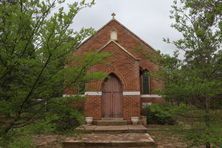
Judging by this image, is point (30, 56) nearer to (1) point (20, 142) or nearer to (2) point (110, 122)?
(1) point (20, 142)

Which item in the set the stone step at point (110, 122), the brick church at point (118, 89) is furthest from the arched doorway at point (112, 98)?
the stone step at point (110, 122)

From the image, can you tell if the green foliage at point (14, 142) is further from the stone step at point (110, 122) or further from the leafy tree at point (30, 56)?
the stone step at point (110, 122)

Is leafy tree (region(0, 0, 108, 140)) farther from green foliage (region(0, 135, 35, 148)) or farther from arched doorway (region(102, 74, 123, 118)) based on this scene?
arched doorway (region(102, 74, 123, 118))

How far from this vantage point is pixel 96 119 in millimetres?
19484

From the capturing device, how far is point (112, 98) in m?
20.3

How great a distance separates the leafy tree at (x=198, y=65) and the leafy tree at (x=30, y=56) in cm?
448

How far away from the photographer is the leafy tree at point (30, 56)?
162 inches

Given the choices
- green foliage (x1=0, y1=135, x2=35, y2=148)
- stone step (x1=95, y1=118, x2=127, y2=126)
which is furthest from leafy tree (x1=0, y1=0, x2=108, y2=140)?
stone step (x1=95, y1=118, x2=127, y2=126)

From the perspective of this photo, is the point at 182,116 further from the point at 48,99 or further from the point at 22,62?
the point at 22,62

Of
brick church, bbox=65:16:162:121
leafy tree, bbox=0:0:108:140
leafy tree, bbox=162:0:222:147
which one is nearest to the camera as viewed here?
leafy tree, bbox=0:0:108:140

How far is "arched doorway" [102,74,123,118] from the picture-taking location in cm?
2003

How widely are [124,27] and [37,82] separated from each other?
75.1 ft

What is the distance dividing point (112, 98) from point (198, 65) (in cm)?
1187

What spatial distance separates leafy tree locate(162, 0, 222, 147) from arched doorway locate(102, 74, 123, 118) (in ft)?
36.6
